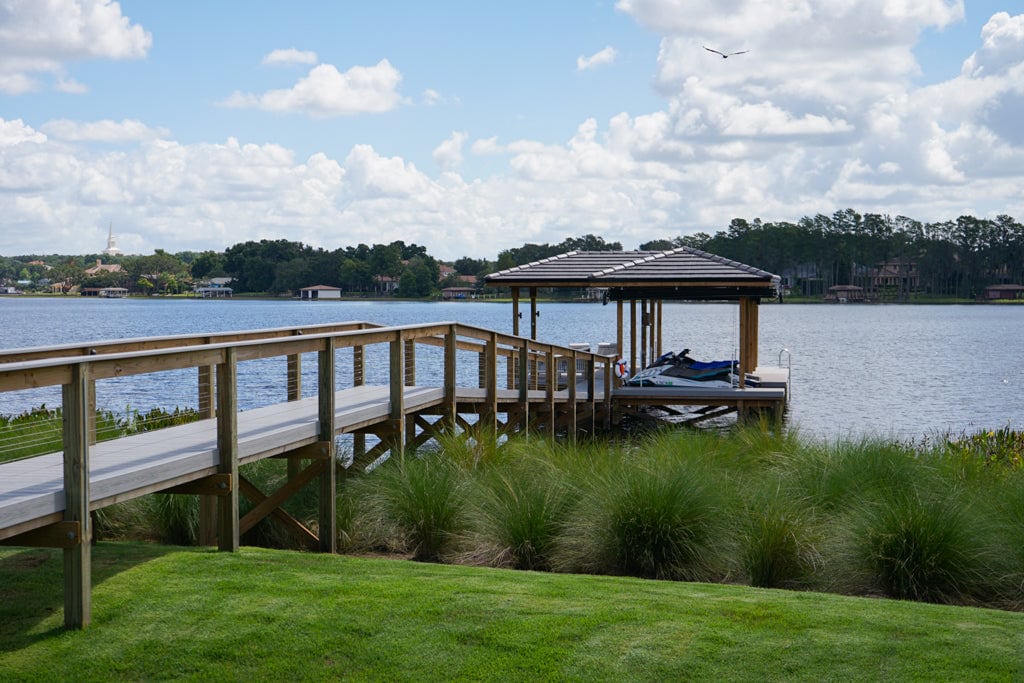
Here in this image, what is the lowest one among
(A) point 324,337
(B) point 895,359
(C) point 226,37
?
(B) point 895,359

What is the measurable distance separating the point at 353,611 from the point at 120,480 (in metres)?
1.48

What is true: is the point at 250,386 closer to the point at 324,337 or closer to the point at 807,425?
the point at 807,425

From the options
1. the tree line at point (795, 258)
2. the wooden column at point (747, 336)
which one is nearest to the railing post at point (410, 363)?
the wooden column at point (747, 336)

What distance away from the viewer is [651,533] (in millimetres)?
7035

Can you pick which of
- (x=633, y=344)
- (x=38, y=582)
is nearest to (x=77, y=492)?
(x=38, y=582)

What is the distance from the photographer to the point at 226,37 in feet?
83.5

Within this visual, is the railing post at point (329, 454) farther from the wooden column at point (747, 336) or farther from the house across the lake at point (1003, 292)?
the house across the lake at point (1003, 292)

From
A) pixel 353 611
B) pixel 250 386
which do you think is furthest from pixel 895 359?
pixel 353 611

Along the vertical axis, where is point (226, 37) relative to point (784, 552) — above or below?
above

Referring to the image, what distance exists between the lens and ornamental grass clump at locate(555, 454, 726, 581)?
7.00 meters

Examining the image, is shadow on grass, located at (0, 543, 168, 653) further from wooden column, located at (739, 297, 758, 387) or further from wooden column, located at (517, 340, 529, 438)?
wooden column, located at (739, 297, 758, 387)

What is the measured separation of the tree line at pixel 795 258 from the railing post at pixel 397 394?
97787 millimetres

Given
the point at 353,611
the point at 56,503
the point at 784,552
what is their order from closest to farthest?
1. the point at 56,503
2. the point at 353,611
3. the point at 784,552

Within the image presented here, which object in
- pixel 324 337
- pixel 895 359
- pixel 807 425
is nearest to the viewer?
pixel 324 337
